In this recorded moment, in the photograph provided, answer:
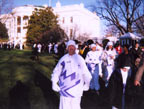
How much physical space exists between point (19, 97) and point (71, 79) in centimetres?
381

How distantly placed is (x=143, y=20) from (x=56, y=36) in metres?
21.8

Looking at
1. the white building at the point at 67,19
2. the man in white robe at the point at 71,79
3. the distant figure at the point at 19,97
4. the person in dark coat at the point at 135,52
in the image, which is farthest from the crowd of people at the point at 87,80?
the white building at the point at 67,19

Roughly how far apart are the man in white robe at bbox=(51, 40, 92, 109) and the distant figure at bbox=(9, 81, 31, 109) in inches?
102

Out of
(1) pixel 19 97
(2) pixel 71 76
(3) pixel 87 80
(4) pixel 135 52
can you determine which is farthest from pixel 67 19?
(2) pixel 71 76

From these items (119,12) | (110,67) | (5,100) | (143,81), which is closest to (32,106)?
(5,100)

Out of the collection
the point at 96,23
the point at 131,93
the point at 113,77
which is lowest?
the point at 131,93

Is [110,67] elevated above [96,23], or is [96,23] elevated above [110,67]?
[96,23]

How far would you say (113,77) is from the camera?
17.6 ft

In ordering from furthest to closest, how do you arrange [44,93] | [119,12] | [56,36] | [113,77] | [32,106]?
[56,36] → [119,12] → [44,93] → [32,106] → [113,77]

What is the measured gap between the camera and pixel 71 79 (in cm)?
449

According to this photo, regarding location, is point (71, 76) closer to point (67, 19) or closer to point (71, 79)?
point (71, 79)

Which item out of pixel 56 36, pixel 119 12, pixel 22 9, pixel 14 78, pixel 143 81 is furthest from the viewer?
pixel 22 9

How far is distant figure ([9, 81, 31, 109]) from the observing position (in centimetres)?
683

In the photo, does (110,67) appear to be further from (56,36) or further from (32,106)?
(56,36)
